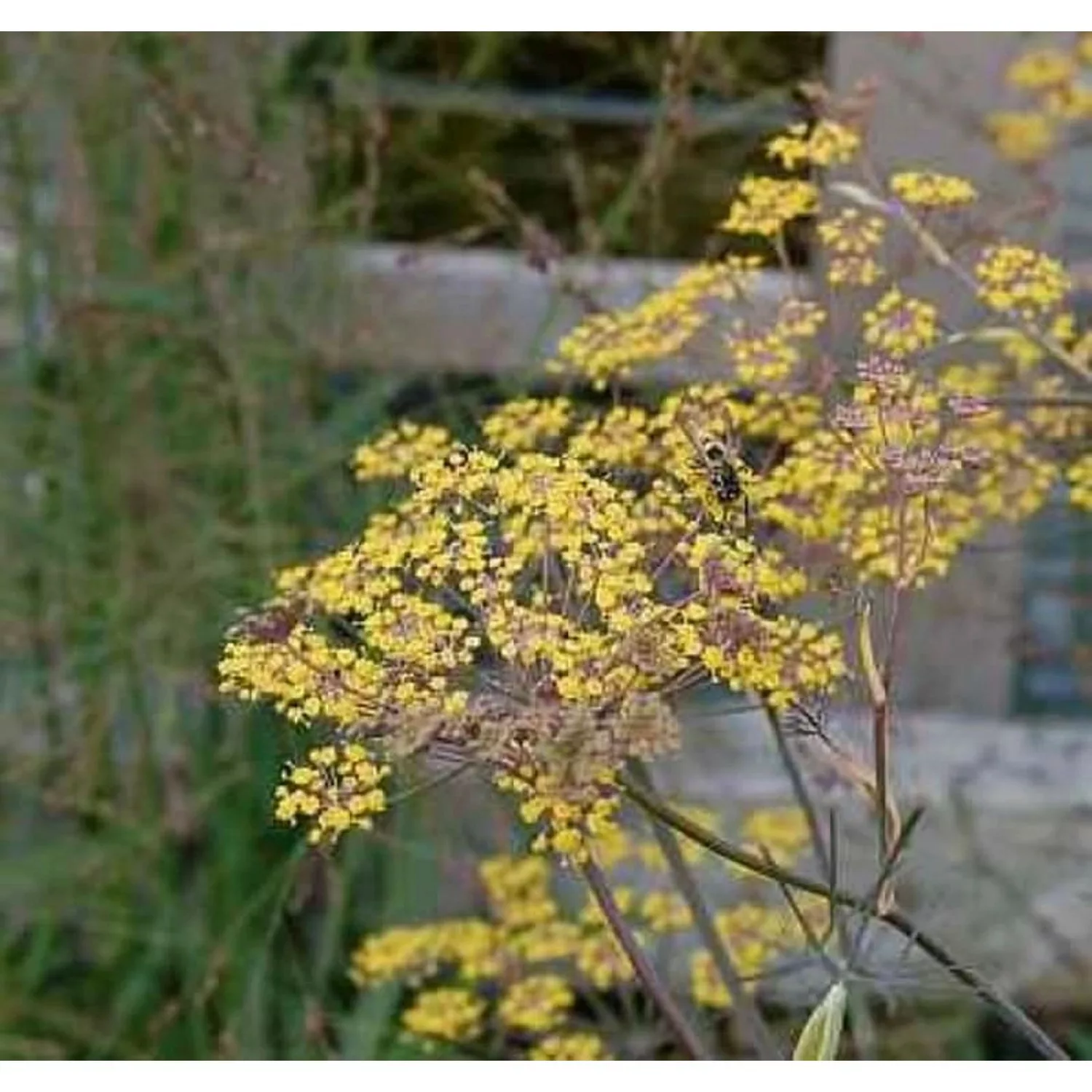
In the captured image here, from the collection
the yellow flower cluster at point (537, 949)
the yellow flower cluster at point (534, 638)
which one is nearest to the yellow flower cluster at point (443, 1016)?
the yellow flower cluster at point (537, 949)

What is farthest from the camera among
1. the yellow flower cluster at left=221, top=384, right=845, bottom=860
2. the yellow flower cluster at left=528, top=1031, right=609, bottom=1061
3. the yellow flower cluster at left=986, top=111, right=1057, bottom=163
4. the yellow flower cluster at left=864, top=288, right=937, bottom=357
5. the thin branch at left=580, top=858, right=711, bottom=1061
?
the yellow flower cluster at left=986, top=111, right=1057, bottom=163

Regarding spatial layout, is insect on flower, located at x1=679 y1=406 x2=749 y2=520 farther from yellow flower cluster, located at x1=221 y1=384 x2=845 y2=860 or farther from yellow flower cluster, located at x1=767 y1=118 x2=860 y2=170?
yellow flower cluster, located at x1=767 y1=118 x2=860 y2=170

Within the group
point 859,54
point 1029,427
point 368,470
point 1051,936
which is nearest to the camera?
point 368,470

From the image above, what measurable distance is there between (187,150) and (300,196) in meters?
0.22

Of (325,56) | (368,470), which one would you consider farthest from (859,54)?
(368,470)

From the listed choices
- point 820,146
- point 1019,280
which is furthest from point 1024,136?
point 1019,280

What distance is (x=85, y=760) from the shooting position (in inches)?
125

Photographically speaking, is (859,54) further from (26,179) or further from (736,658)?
(736,658)

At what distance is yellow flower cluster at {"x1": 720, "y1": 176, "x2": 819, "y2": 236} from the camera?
1.91m

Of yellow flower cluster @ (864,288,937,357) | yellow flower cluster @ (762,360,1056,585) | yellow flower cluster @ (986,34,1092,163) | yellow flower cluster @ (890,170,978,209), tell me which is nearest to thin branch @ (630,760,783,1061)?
yellow flower cluster @ (762,360,1056,585)

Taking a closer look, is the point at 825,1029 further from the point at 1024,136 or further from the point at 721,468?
the point at 1024,136

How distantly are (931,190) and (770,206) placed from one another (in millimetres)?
147

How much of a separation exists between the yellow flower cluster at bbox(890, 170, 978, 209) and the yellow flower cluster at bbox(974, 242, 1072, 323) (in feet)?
0.16

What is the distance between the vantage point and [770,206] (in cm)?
194
